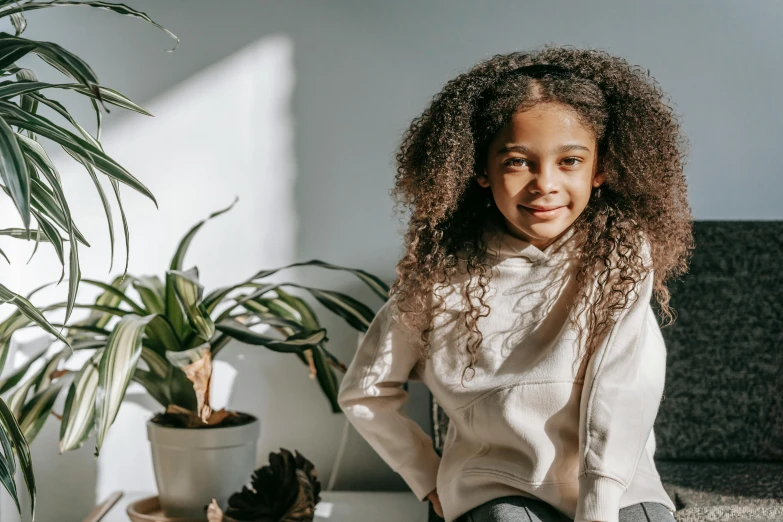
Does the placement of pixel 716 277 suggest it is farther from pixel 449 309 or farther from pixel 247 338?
pixel 247 338

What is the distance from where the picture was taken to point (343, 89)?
1549mm

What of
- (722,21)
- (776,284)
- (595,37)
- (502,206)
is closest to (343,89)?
(595,37)

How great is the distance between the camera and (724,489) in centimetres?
124

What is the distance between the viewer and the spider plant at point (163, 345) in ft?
3.60

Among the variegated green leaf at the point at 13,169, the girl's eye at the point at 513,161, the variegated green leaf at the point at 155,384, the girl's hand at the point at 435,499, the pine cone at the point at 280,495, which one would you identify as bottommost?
the pine cone at the point at 280,495

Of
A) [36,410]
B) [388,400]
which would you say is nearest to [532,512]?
[388,400]

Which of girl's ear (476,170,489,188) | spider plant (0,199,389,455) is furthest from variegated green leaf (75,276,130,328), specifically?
girl's ear (476,170,489,188)

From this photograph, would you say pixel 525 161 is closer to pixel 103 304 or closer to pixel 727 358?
pixel 727 358

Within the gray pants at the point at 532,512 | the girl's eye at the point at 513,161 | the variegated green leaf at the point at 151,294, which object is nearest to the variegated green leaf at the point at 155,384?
the variegated green leaf at the point at 151,294

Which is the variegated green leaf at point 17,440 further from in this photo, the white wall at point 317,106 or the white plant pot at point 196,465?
the white wall at point 317,106

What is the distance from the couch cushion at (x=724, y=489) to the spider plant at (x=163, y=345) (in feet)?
2.02

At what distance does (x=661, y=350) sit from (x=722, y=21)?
83cm

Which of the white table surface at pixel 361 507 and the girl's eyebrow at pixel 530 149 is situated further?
the white table surface at pixel 361 507

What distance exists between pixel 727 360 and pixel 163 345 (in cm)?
104
